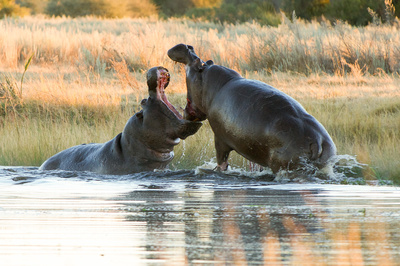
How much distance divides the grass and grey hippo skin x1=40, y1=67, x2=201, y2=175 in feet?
4.03

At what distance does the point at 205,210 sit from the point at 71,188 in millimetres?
1991

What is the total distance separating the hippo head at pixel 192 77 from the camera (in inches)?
259

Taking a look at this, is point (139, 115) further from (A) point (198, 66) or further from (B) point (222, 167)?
(B) point (222, 167)

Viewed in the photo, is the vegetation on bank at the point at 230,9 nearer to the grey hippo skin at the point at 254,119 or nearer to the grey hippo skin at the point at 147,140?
the grey hippo skin at the point at 147,140

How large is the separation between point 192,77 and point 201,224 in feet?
9.82

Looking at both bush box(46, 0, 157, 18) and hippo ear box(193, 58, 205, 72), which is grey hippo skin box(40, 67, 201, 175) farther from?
bush box(46, 0, 157, 18)

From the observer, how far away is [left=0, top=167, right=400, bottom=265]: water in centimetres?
292

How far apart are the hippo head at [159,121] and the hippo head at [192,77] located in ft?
0.27

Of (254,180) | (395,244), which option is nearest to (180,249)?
(395,244)

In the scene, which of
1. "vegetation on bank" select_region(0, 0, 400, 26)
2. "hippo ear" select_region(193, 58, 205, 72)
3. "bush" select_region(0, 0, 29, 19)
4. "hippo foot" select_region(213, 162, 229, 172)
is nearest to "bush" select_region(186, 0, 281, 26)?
"vegetation on bank" select_region(0, 0, 400, 26)

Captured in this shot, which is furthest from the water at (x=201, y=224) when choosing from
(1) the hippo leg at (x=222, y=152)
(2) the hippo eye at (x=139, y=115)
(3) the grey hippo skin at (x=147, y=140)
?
(2) the hippo eye at (x=139, y=115)

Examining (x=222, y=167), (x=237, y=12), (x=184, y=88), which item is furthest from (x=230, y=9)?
(x=222, y=167)

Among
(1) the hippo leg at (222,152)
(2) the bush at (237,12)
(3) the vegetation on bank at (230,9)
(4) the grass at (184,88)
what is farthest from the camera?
(2) the bush at (237,12)

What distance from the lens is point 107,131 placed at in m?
9.84
